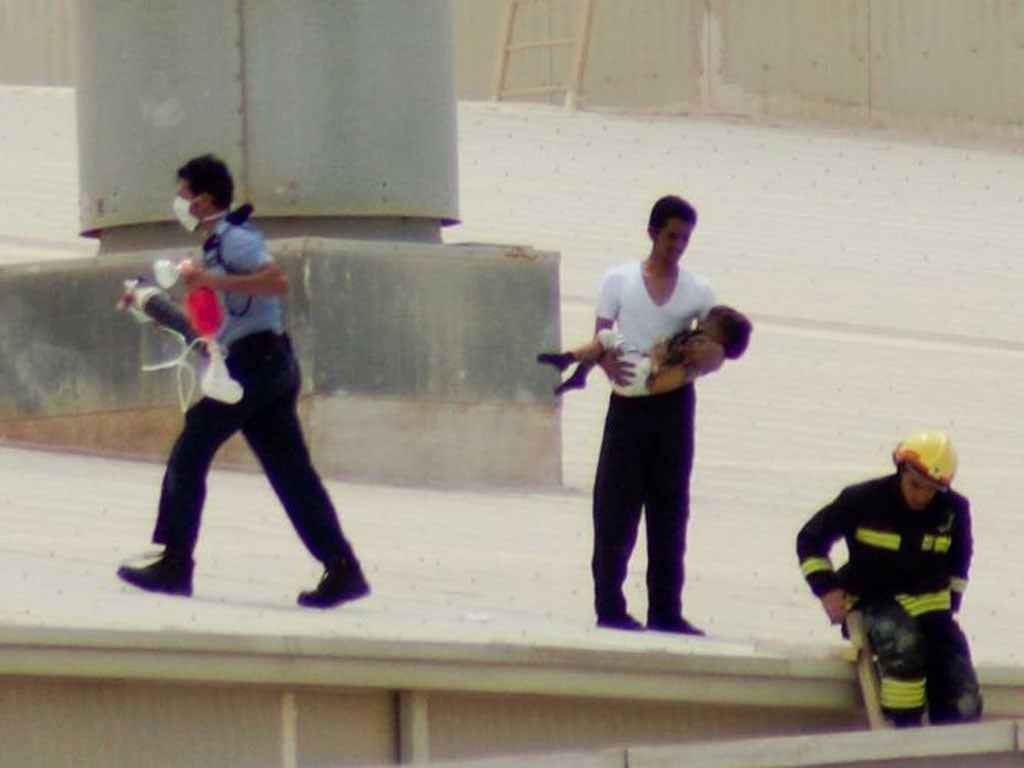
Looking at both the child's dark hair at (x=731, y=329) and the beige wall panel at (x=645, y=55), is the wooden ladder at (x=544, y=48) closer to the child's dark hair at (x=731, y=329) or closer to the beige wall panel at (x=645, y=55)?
the beige wall panel at (x=645, y=55)

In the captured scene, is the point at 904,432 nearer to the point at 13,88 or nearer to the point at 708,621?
the point at 708,621

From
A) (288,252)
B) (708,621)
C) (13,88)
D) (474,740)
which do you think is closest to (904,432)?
(288,252)

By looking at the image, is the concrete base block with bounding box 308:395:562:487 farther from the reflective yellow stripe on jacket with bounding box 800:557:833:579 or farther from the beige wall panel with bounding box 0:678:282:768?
the beige wall panel with bounding box 0:678:282:768

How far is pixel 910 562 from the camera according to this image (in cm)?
1035

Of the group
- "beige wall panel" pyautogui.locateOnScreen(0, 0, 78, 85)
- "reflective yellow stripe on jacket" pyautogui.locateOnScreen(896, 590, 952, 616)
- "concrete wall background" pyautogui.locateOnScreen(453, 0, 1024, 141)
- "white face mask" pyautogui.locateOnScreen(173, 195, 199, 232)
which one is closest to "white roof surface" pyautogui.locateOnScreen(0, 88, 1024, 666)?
"reflective yellow stripe on jacket" pyautogui.locateOnScreen(896, 590, 952, 616)

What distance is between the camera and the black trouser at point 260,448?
424 inches

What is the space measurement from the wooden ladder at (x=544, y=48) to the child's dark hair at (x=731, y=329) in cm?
1468

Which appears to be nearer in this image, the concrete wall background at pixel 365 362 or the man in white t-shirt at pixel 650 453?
the man in white t-shirt at pixel 650 453

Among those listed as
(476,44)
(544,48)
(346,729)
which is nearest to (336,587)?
(346,729)

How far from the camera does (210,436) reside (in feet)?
35.3

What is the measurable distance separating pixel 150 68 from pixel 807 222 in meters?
7.73

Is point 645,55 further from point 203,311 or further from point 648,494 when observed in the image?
point 203,311

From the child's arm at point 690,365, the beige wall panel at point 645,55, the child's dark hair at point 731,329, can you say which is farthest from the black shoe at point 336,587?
the beige wall panel at point 645,55

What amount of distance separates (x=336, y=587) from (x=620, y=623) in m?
0.83
